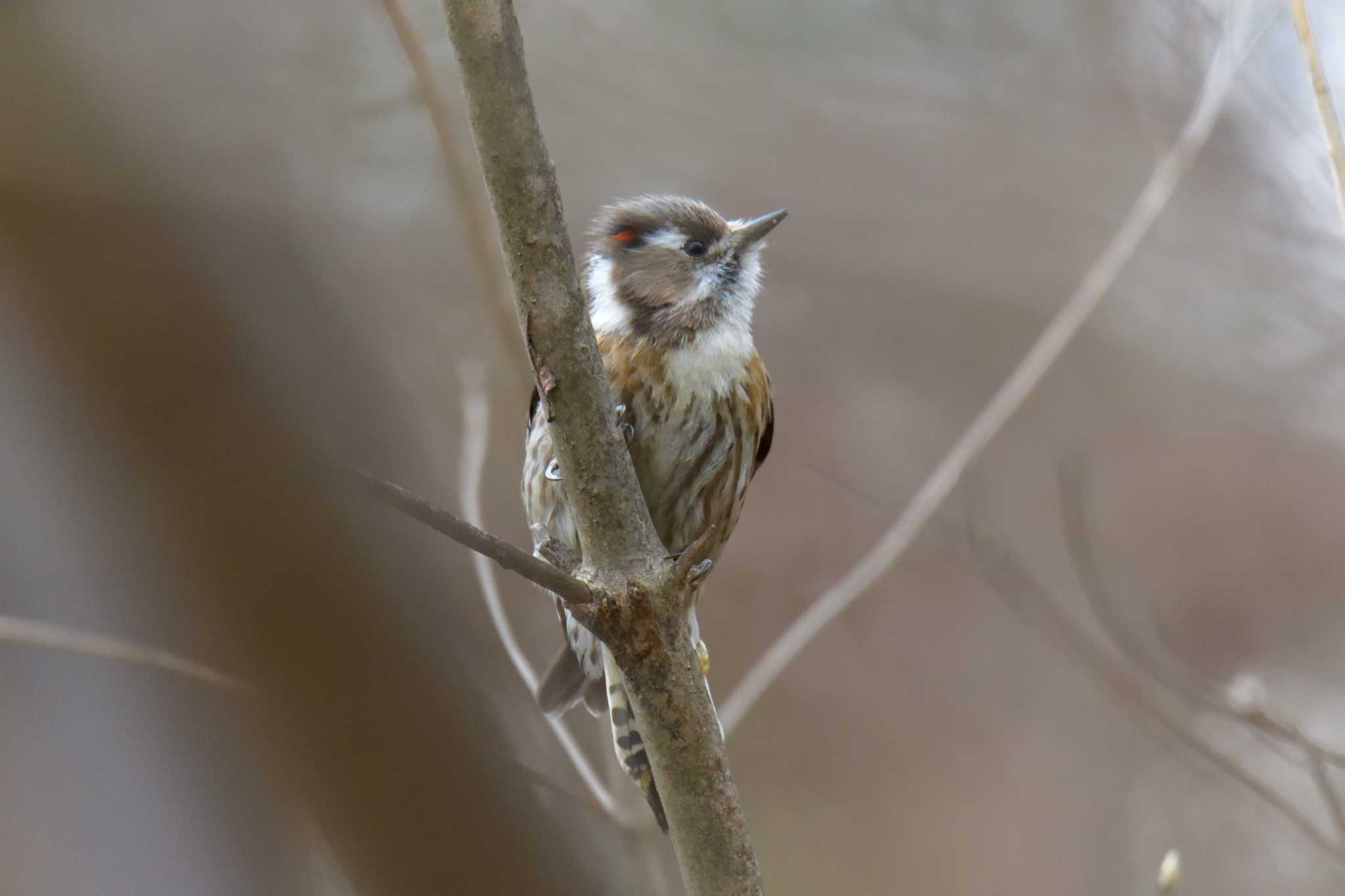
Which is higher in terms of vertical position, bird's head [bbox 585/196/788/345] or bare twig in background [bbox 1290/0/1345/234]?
bare twig in background [bbox 1290/0/1345/234]

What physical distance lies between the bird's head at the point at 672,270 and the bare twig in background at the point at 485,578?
15.0 inches

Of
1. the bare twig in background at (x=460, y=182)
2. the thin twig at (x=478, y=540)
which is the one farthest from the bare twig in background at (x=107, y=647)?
the bare twig in background at (x=460, y=182)

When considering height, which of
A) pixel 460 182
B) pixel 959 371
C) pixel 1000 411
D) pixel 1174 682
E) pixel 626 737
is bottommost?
pixel 1174 682

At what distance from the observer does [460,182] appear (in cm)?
256

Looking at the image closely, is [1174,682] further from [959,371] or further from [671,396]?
[959,371]

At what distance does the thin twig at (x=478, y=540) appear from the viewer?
1.02 meters

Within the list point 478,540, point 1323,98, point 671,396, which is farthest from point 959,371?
point 478,540

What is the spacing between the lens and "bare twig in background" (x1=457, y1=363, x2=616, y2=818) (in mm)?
2430

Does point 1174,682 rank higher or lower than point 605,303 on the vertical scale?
lower

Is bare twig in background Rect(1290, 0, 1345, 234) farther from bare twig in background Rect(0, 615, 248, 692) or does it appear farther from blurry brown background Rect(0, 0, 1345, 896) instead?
bare twig in background Rect(0, 615, 248, 692)

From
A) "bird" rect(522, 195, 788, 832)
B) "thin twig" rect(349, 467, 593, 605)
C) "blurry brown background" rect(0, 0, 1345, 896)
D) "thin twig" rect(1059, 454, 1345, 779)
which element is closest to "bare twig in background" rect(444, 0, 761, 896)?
"thin twig" rect(349, 467, 593, 605)

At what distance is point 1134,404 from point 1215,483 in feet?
1.57

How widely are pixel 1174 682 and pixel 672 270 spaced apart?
6.25ft

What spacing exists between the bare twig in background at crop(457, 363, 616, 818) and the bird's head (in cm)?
38
